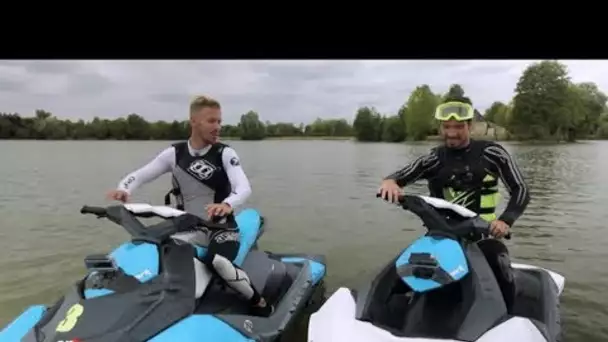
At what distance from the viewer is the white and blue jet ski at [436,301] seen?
283 cm

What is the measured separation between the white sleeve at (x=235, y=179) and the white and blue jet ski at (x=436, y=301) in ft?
2.70

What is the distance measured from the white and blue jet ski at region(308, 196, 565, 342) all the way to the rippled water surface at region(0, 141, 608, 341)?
0.69 m

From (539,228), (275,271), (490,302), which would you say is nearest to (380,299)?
(490,302)

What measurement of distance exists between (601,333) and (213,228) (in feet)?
9.66

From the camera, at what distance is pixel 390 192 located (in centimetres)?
340

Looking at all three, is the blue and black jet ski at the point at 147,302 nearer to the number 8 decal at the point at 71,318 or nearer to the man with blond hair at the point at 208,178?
the number 8 decal at the point at 71,318

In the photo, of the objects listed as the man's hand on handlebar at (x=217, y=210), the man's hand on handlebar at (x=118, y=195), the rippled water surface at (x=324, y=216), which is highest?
the man's hand on handlebar at (x=118, y=195)

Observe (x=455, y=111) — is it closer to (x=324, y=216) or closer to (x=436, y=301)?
(x=436, y=301)

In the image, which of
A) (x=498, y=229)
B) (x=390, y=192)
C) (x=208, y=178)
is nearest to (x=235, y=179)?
(x=208, y=178)

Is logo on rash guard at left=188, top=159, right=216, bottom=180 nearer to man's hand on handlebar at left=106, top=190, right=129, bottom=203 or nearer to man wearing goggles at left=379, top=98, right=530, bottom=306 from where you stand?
man's hand on handlebar at left=106, top=190, right=129, bottom=203

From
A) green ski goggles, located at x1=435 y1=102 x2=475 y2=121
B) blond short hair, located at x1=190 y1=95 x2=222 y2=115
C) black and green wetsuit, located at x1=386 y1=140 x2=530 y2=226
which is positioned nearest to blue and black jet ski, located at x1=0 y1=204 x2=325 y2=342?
blond short hair, located at x1=190 y1=95 x2=222 y2=115

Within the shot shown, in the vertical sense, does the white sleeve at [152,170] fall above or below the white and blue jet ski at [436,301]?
A: above

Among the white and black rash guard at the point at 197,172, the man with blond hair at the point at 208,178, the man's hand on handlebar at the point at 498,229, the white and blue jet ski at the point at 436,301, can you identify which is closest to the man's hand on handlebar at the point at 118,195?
the man with blond hair at the point at 208,178
